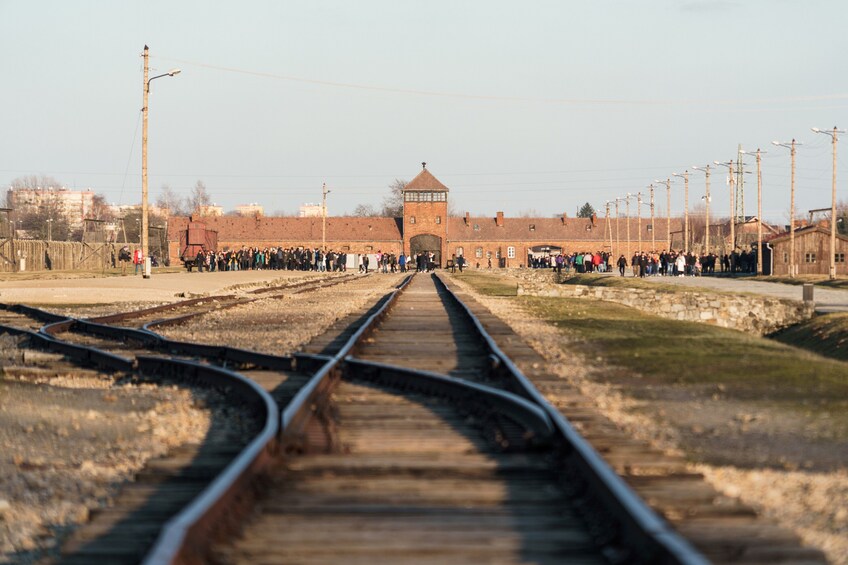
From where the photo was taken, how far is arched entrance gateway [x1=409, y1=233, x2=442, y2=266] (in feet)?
430

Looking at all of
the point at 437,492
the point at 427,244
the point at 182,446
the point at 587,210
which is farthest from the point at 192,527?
the point at 587,210

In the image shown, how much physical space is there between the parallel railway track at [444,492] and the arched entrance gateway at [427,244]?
122 metres

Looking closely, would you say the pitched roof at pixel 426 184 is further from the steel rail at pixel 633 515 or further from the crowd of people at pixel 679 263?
the steel rail at pixel 633 515

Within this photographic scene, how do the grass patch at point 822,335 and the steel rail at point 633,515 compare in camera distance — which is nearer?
the steel rail at point 633,515

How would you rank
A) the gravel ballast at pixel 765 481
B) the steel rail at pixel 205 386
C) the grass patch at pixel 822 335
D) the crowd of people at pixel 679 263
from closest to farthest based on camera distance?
the steel rail at pixel 205 386 → the gravel ballast at pixel 765 481 → the grass patch at pixel 822 335 → the crowd of people at pixel 679 263

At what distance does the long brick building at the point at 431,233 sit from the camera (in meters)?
131

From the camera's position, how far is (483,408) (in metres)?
7.79

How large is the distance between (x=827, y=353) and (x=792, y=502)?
2126 cm

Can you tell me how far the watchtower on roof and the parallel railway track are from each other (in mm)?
121634

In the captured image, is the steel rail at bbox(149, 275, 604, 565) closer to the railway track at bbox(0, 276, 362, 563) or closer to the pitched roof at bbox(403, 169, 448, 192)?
the railway track at bbox(0, 276, 362, 563)

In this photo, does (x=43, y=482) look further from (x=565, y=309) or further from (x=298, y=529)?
(x=565, y=309)

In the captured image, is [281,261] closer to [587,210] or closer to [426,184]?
[426,184]

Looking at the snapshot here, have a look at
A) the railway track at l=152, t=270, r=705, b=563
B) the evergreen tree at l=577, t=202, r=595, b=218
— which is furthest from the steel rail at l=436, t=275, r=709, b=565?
the evergreen tree at l=577, t=202, r=595, b=218

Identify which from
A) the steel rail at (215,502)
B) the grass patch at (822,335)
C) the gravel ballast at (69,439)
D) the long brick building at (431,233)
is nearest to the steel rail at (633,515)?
the steel rail at (215,502)
